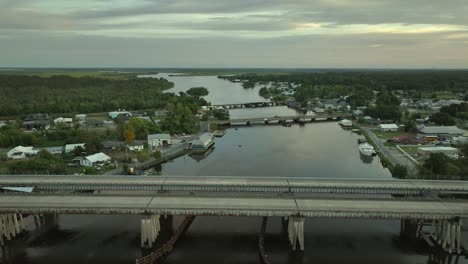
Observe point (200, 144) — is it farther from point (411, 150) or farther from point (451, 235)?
point (451, 235)

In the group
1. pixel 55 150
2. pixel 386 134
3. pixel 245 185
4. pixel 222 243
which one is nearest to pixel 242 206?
pixel 222 243

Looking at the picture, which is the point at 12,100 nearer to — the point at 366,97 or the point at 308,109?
the point at 308,109

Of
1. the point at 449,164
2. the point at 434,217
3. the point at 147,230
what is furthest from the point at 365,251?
the point at 449,164

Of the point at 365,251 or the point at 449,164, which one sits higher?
the point at 449,164

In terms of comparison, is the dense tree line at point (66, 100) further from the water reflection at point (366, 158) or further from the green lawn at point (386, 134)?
the water reflection at point (366, 158)

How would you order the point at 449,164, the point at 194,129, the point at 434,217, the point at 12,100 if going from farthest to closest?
the point at 12,100, the point at 194,129, the point at 449,164, the point at 434,217

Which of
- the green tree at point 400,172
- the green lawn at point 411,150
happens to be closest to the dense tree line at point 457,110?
the green lawn at point 411,150

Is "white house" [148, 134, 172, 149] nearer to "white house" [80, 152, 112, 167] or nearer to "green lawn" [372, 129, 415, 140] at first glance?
"white house" [80, 152, 112, 167]
